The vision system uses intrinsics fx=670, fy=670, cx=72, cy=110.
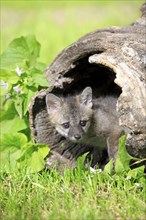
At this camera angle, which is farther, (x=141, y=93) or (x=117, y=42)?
(x=117, y=42)

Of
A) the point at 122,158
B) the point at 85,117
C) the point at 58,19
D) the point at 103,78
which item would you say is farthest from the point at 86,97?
the point at 58,19

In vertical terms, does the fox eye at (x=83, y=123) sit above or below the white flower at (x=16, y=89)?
below

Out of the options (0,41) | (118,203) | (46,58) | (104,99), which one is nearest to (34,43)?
(104,99)

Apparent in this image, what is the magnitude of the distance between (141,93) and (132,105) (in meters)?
0.14

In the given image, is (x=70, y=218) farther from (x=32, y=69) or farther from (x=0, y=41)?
(x=0, y=41)

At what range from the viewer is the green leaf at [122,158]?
18.6ft

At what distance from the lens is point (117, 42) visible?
618 centimetres

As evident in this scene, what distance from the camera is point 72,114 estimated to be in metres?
7.00

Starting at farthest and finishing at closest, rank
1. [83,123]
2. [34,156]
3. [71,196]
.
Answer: [83,123], [34,156], [71,196]

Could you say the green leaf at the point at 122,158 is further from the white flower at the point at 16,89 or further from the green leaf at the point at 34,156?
the white flower at the point at 16,89

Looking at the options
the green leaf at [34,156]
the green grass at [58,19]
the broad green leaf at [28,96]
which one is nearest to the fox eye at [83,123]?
the green leaf at [34,156]

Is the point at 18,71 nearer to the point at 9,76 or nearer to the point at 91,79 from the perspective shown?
the point at 9,76

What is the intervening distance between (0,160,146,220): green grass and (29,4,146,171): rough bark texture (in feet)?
1.24

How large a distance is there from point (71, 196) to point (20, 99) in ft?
5.59
